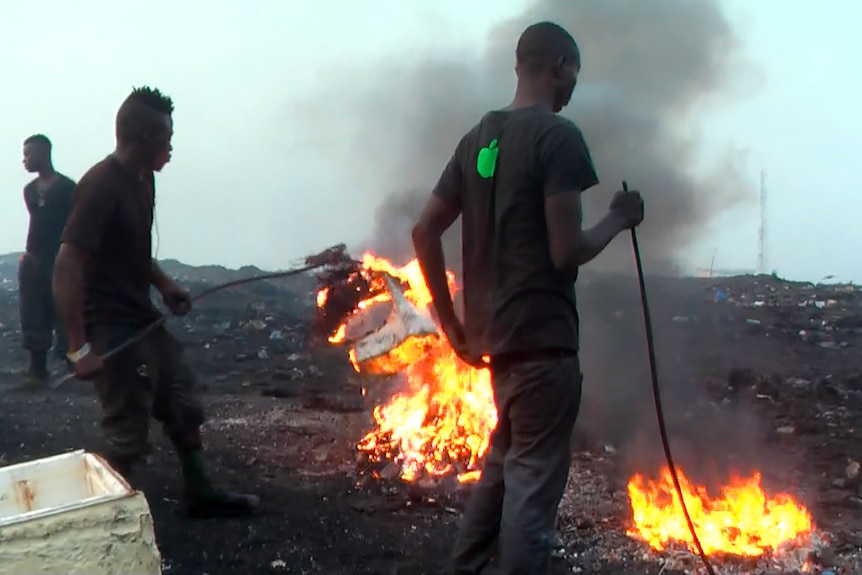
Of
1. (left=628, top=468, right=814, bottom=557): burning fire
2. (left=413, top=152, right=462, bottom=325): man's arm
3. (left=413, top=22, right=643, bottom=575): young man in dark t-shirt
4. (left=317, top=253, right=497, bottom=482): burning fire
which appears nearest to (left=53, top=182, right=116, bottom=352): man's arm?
(left=413, top=152, right=462, bottom=325): man's arm

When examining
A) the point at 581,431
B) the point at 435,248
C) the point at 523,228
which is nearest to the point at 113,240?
the point at 435,248

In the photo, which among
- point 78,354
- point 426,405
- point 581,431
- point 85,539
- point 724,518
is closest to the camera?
point 85,539

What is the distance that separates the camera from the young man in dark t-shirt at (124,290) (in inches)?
159

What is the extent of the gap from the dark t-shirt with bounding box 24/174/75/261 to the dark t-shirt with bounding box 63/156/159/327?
439 centimetres

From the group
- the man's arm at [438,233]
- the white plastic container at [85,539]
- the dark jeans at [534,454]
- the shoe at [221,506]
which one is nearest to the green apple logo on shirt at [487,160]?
the man's arm at [438,233]

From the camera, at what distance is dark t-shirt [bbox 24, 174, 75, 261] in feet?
27.2

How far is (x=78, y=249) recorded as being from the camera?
404 cm

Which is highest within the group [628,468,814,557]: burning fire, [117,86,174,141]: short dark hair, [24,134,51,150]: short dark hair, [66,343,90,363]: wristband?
[24,134,51,150]: short dark hair

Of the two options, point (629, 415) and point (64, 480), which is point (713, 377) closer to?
point (629, 415)

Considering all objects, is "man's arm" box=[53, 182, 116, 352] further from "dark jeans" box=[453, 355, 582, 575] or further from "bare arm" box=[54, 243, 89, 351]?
"dark jeans" box=[453, 355, 582, 575]

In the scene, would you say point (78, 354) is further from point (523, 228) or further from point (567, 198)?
point (567, 198)

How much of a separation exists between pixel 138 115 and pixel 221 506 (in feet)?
7.00

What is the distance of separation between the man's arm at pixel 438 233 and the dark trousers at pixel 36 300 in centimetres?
600

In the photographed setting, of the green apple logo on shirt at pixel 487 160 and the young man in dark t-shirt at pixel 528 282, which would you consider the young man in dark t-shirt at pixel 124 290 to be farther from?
the green apple logo on shirt at pixel 487 160
